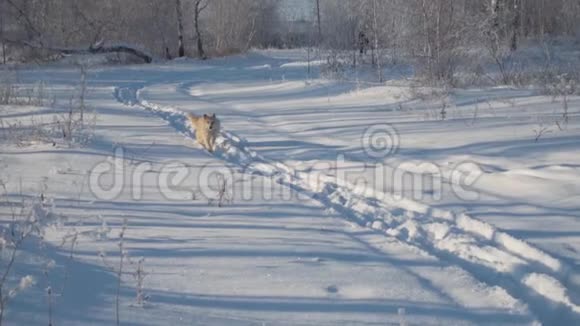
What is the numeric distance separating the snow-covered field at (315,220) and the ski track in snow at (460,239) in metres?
0.02

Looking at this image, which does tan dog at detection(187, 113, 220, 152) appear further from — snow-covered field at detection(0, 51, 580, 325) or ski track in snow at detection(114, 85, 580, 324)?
ski track in snow at detection(114, 85, 580, 324)

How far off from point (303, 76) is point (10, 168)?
48.6 ft

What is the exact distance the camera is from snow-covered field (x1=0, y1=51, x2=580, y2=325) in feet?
11.0

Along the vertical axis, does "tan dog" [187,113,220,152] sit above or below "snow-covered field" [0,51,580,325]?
above

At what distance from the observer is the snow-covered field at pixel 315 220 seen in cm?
335

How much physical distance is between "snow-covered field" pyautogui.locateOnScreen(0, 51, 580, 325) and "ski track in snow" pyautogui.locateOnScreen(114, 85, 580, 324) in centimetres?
2

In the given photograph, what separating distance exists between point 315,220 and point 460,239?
134cm

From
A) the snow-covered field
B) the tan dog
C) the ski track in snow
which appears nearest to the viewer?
the snow-covered field

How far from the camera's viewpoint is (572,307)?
133 inches

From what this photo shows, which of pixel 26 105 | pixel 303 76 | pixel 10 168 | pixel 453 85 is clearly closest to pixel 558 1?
pixel 303 76

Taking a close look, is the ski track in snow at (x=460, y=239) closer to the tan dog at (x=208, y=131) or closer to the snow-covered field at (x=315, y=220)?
the snow-covered field at (x=315, y=220)

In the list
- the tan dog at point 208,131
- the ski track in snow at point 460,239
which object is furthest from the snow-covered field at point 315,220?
the tan dog at point 208,131

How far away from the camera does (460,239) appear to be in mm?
4574

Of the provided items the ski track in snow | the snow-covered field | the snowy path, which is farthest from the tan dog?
the ski track in snow
